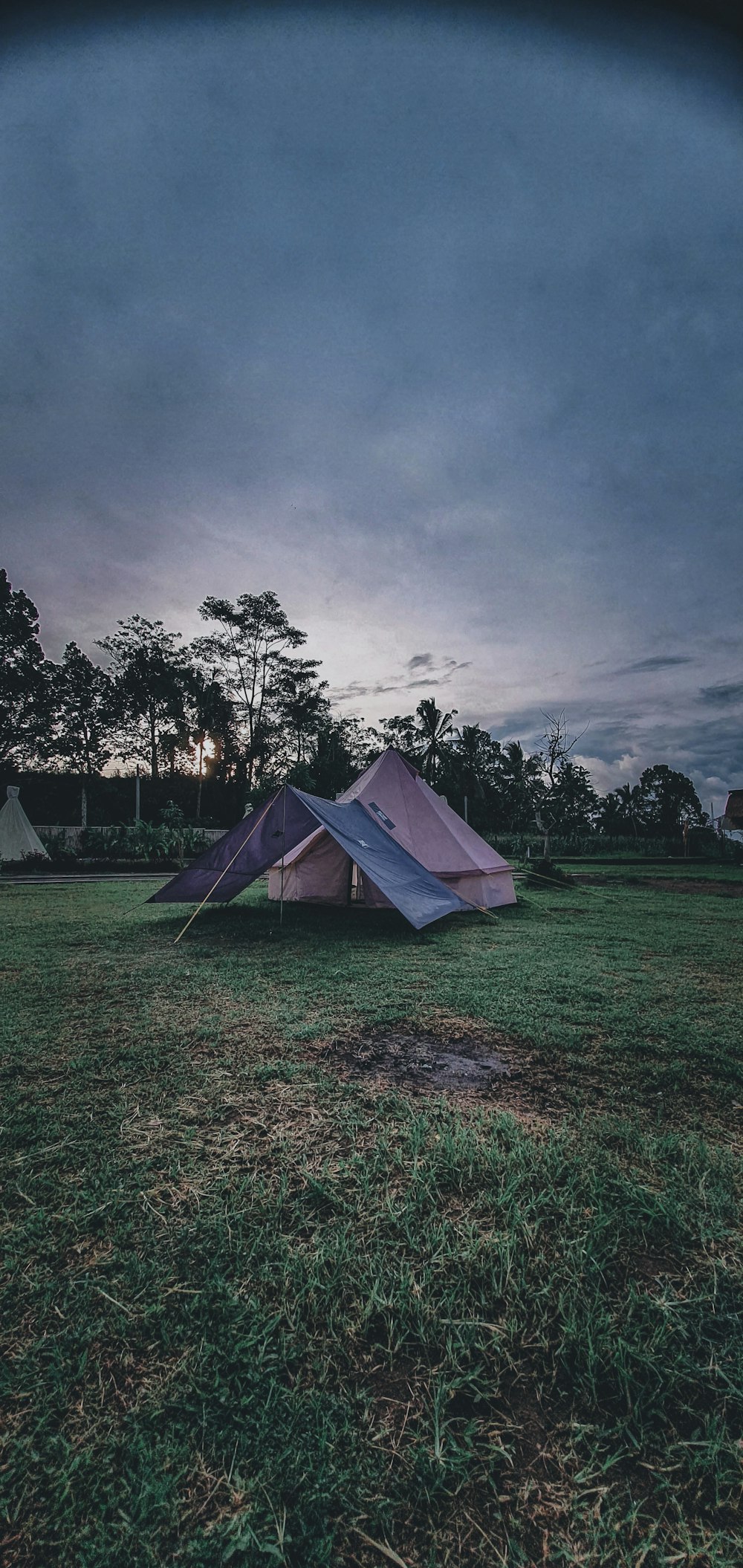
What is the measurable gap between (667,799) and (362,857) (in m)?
55.7

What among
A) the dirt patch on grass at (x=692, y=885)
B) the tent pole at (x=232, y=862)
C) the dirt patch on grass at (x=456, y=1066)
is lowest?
the dirt patch on grass at (x=692, y=885)

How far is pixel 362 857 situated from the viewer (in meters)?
5.92

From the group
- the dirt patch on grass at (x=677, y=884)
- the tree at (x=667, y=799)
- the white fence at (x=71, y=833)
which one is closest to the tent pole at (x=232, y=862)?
the dirt patch on grass at (x=677, y=884)

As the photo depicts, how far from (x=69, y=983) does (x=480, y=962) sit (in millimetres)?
3274

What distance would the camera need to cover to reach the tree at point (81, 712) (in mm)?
30078

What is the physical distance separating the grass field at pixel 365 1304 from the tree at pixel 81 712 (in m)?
30.9

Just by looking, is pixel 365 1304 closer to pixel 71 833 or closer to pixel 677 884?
pixel 677 884

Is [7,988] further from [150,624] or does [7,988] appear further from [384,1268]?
[150,624]

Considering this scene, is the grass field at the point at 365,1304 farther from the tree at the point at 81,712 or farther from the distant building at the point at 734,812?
the distant building at the point at 734,812

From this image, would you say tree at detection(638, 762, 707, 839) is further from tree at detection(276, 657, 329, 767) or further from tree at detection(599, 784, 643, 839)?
tree at detection(276, 657, 329, 767)

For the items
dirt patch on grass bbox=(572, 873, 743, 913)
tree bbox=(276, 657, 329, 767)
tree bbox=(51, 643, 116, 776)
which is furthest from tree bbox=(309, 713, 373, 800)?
dirt patch on grass bbox=(572, 873, 743, 913)

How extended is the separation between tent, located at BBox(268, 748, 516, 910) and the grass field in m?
4.33

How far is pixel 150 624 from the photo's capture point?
31672 mm

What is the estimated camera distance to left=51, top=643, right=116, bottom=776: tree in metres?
30.1
